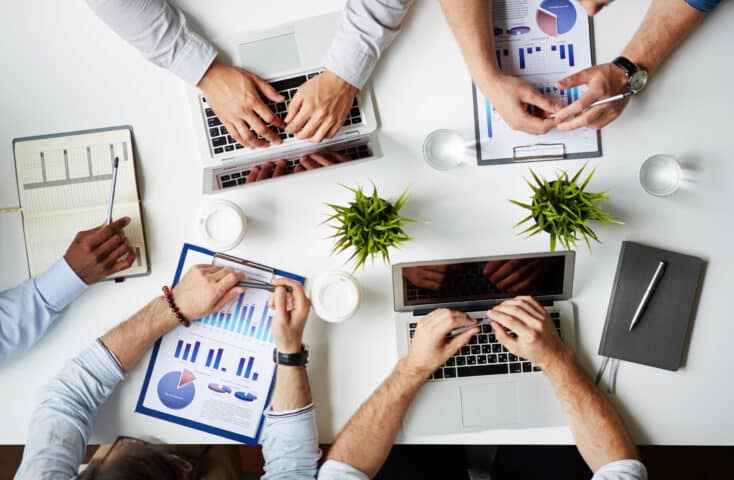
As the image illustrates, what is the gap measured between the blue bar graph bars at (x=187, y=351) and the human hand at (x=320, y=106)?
1.85ft

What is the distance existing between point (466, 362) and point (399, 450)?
1.23 feet

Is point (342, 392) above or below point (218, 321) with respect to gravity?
below

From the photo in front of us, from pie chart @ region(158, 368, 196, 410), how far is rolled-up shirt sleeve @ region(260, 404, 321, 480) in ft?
0.66

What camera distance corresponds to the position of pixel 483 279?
123cm

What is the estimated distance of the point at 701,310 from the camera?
126 centimetres

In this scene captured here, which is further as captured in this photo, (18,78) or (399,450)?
(399,450)

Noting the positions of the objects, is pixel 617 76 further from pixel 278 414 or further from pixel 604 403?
pixel 278 414

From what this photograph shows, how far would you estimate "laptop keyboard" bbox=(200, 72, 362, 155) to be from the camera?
1281 mm

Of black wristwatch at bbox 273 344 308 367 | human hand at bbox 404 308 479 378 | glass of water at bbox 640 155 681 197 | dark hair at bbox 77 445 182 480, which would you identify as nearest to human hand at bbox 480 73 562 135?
glass of water at bbox 640 155 681 197

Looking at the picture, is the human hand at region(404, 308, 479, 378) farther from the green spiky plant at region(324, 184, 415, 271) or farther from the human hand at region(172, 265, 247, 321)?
the human hand at region(172, 265, 247, 321)

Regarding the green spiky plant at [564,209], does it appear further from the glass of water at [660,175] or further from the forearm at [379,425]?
the forearm at [379,425]

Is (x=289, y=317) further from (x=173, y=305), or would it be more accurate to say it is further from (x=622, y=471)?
(x=622, y=471)

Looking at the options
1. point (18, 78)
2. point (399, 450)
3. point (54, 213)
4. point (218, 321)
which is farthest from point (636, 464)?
point (18, 78)

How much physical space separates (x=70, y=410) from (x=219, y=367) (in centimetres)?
34
